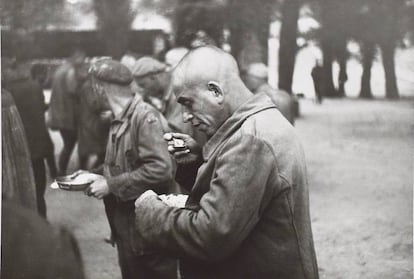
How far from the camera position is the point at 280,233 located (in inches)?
65.4

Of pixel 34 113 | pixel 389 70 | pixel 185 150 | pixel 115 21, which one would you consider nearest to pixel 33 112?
pixel 34 113

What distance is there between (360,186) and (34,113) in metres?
1.97

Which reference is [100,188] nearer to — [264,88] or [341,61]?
[264,88]

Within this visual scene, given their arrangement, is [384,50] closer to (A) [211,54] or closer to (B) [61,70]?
(A) [211,54]

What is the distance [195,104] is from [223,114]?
0.35 ft

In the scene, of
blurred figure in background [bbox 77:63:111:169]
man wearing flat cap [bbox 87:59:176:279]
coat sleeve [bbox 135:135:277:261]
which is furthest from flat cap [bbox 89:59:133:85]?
coat sleeve [bbox 135:135:277:261]

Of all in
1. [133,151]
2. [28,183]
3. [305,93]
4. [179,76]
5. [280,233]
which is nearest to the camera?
[280,233]

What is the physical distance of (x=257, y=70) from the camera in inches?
106

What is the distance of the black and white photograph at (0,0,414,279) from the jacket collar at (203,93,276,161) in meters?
0.36

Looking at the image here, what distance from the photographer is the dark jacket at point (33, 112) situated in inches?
118

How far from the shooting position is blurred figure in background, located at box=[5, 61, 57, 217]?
3004 millimetres

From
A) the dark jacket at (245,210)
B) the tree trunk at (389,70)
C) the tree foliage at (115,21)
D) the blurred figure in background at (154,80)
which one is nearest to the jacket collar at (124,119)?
the blurred figure in background at (154,80)

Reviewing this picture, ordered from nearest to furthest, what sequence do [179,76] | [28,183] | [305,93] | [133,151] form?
[179,76] < [133,151] < [305,93] < [28,183]

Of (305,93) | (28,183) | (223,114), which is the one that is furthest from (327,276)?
(28,183)
